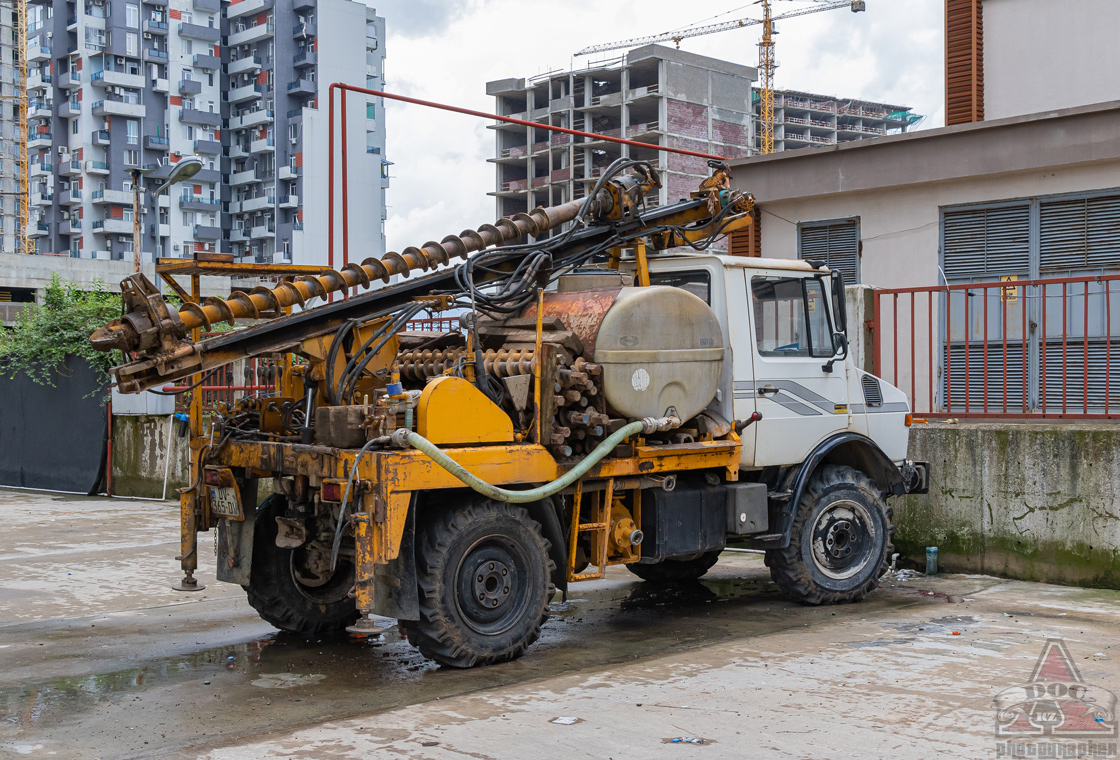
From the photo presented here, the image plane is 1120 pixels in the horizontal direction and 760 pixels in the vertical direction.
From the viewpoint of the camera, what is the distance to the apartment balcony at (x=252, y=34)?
86125mm

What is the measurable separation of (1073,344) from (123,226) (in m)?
81.5

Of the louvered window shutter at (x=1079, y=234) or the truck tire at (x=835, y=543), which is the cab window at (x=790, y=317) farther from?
the louvered window shutter at (x=1079, y=234)

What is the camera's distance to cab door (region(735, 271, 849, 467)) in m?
8.62

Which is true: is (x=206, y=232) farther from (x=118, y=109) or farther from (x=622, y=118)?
(x=622, y=118)

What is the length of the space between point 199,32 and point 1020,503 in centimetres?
8628

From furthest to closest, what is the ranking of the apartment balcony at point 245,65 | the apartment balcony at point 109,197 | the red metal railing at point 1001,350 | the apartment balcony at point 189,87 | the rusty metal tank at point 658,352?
the apartment balcony at point 245,65, the apartment balcony at point 189,87, the apartment balcony at point 109,197, the red metal railing at point 1001,350, the rusty metal tank at point 658,352

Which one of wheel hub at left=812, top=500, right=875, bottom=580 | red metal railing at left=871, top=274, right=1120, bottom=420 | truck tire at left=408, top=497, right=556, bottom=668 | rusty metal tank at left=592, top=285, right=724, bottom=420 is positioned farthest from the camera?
red metal railing at left=871, top=274, right=1120, bottom=420

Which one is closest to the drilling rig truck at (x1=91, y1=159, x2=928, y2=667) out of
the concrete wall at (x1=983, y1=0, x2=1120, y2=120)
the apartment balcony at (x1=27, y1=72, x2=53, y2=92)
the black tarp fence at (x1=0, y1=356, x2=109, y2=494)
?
the concrete wall at (x1=983, y1=0, x2=1120, y2=120)

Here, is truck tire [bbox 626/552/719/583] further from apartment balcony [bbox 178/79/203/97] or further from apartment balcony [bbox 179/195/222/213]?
apartment balcony [bbox 178/79/203/97]

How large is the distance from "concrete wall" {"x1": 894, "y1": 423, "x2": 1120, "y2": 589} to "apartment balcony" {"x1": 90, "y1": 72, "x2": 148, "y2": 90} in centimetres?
8168

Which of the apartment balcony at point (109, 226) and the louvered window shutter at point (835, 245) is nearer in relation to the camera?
the louvered window shutter at point (835, 245)

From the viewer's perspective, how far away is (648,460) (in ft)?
25.8

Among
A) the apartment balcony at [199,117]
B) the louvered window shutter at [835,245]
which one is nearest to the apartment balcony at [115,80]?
the apartment balcony at [199,117]

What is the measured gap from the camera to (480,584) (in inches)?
277
